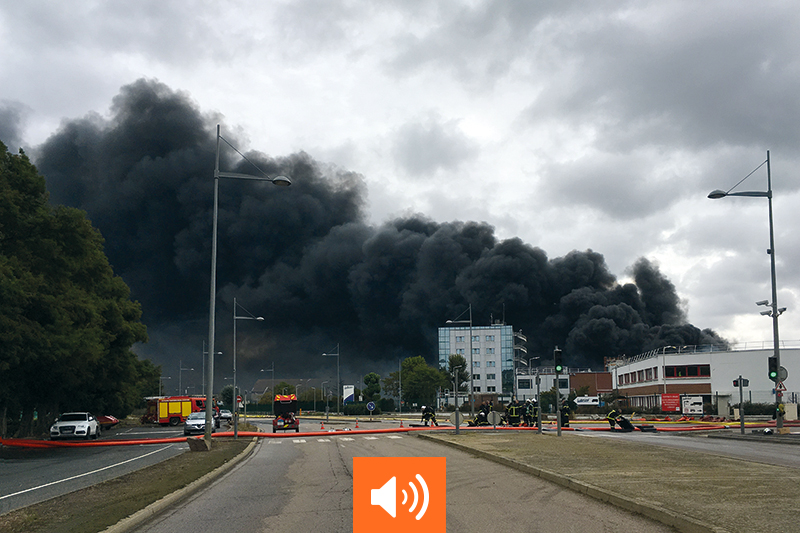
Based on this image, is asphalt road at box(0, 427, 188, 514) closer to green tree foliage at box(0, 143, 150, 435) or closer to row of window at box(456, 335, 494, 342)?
green tree foliage at box(0, 143, 150, 435)

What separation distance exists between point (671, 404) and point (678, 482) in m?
61.7

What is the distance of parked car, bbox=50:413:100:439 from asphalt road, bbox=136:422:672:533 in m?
28.2

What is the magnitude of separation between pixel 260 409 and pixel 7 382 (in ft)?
327

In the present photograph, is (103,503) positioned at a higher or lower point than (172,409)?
higher

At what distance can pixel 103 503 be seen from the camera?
1218cm

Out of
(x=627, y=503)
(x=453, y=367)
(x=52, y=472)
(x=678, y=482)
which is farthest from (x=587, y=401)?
(x=627, y=503)

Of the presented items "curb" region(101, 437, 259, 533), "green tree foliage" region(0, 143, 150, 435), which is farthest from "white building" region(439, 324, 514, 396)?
"curb" region(101, 437, 259, 533)

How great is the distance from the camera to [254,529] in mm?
9562

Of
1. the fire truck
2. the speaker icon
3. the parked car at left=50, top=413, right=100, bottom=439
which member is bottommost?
the fire truck

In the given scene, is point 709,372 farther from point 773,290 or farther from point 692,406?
point 773,290

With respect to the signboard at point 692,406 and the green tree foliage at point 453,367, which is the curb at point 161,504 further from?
the green tree foliage at point 453,367

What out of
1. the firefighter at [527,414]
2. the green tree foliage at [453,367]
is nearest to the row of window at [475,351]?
the green tree foliage at [453,367]

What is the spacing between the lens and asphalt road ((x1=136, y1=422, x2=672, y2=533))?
373 inches
